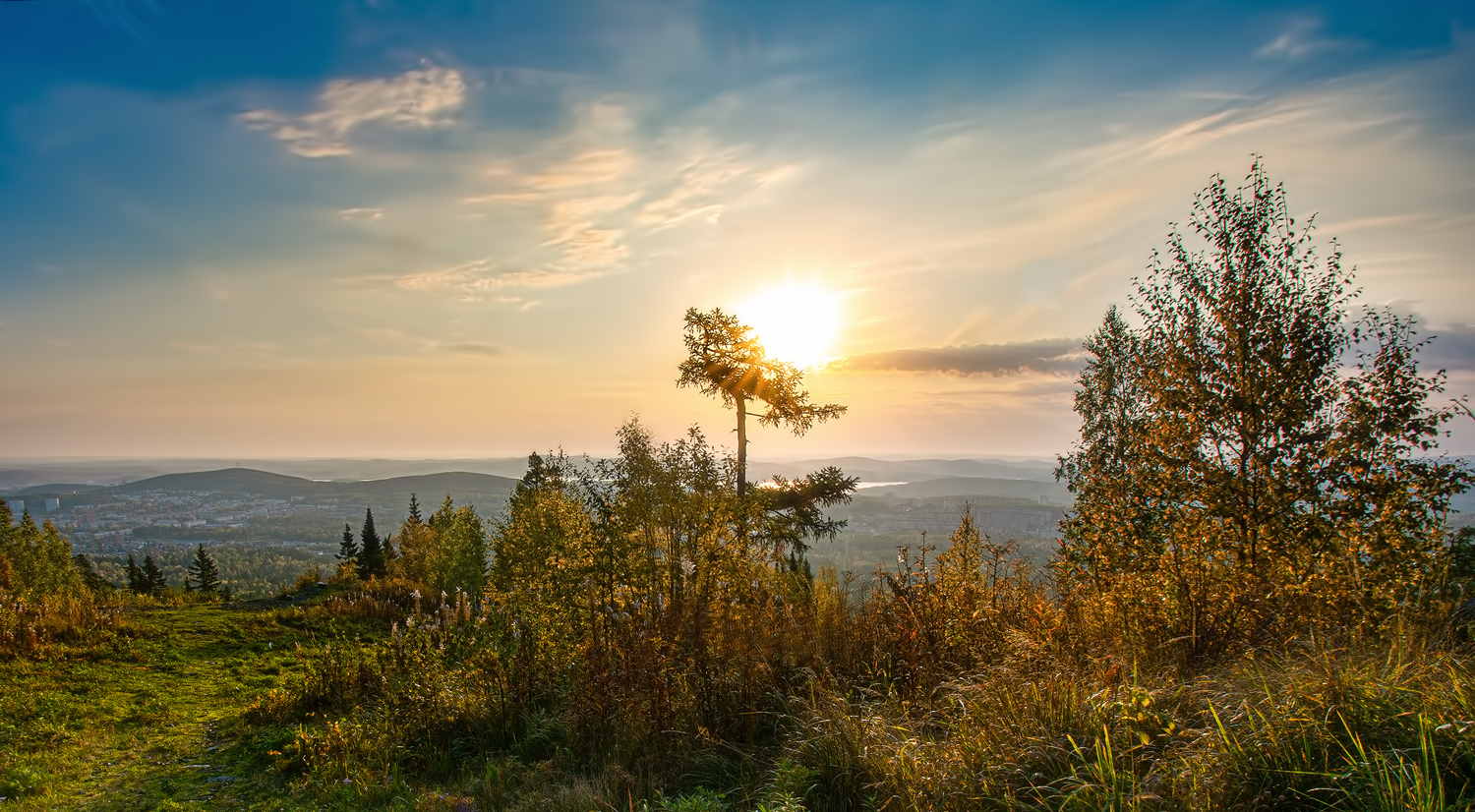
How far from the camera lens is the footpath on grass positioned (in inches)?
236

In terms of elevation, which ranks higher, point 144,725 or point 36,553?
point 144,725

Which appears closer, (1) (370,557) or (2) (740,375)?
(2) (740,375)

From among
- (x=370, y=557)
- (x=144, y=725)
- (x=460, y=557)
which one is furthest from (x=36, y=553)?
(x=144, y=725)

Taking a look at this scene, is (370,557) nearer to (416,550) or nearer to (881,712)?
(416,550)

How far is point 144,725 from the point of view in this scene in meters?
8.20

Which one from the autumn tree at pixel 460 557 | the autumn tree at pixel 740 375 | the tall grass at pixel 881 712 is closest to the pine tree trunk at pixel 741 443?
the autumn tree at pixel 740 375

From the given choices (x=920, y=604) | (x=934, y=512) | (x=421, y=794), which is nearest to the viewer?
(x=421, y=794)

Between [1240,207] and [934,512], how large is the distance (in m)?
48.4

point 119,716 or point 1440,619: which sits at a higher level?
point 1440,619

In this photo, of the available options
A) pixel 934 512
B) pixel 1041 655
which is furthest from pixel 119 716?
pixel 934 512

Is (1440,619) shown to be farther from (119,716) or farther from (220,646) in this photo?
(220,646)

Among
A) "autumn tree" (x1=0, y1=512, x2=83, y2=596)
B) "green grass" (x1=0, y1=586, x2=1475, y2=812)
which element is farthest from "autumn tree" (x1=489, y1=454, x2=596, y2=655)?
"autumn tree" (x1=0, y1=512, x2=83, y2=596)

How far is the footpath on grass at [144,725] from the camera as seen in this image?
600cm

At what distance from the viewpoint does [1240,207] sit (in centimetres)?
754
